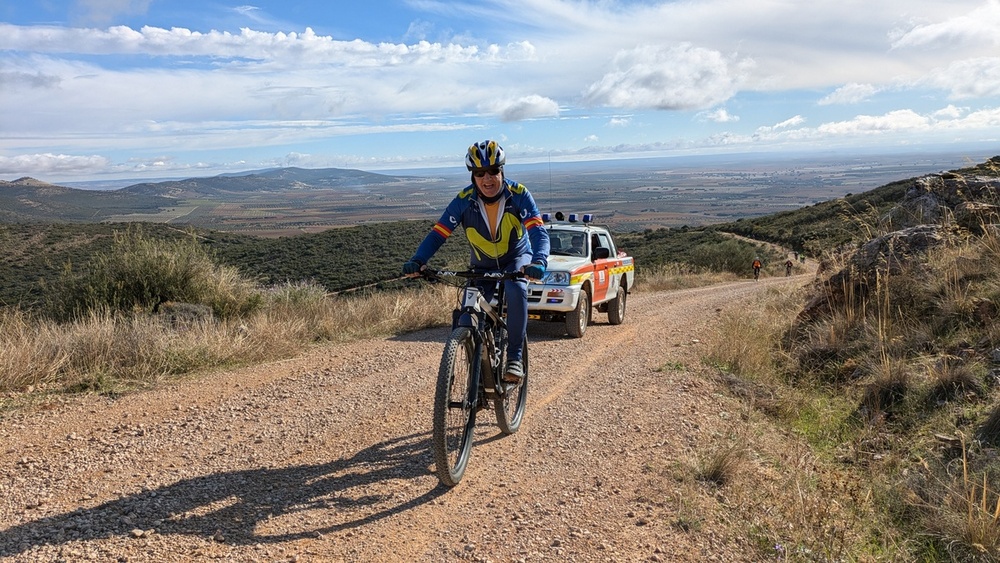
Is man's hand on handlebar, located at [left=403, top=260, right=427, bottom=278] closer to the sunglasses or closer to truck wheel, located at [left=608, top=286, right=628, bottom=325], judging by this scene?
the sunglasses

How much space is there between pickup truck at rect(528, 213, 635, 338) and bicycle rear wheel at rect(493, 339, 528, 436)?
3.61m

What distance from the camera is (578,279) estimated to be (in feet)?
32.7

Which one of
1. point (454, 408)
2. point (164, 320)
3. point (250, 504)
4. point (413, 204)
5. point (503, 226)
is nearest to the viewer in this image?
point (250, 504)

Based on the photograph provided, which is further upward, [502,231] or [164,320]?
[502,231]

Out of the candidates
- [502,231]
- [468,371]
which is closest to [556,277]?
[502,231]

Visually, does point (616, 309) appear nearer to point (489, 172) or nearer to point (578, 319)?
point (578, 319)

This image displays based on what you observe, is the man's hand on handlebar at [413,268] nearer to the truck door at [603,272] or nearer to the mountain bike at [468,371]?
the mountain bike at [468,371]

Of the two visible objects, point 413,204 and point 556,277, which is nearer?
point 556,277

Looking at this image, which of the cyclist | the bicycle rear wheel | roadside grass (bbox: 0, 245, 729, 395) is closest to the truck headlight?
roadside grass (bbox: 0, 245, 729, 395)

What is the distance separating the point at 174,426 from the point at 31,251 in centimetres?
3629

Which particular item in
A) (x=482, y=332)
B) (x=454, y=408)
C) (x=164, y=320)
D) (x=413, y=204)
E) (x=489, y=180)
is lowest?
(x=454, y=408)

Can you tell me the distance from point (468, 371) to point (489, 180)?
140 cm

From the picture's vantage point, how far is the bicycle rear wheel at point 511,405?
193 inches

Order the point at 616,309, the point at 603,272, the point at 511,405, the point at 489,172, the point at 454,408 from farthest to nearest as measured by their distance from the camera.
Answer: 1. the point at 616,309
2. the point at 603,272
3. the point at 511,405
4. the point at 489,172
5. the point at 454,408
